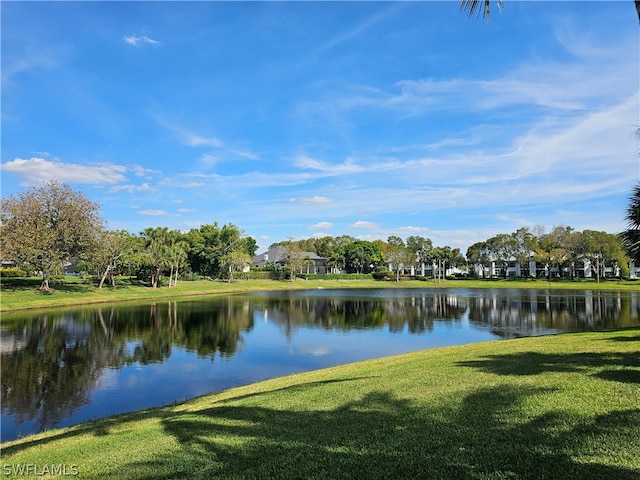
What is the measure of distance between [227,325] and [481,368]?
76.9ft

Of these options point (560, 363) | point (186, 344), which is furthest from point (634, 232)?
point (186, 344)

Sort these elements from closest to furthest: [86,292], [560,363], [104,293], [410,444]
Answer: [410,444] < [560,363] < [86,292] < [104,293]

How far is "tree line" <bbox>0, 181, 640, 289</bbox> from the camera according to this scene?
45.2m

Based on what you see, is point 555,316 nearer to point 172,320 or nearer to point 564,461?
point 172,320

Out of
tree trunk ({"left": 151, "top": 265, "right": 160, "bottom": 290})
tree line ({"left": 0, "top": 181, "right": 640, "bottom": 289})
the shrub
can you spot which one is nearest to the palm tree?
tree line ({"left": 0, "top": 181, "right": 640, "bottom": 289})

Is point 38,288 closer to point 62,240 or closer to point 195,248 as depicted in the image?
point 62,240

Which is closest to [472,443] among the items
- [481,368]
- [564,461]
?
[564,461]

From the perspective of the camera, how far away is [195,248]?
280 feet

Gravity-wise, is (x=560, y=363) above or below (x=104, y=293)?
above

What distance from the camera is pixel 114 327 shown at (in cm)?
2880

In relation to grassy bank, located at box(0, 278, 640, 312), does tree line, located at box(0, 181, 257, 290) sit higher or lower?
higher

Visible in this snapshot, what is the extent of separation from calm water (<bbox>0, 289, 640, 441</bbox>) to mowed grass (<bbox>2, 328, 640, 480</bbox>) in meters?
4.47

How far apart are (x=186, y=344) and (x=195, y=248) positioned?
213 feet

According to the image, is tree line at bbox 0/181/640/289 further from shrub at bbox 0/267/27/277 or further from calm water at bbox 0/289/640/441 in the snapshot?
calm water at bbox 0/289/640/441
